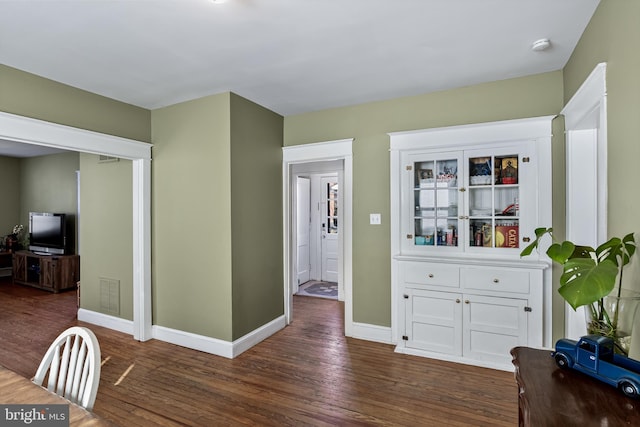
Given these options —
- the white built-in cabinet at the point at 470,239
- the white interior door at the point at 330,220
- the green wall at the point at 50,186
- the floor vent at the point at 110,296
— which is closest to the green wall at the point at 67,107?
the floor vent at the point at 110,296

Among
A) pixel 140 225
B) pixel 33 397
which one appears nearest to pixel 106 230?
pixel 140 225

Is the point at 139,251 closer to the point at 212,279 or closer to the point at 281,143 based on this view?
the point at 212,279

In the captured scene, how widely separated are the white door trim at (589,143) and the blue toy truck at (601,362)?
95 centimetres

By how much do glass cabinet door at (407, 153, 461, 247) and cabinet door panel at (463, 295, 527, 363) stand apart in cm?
60

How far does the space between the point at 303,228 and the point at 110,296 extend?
313cm

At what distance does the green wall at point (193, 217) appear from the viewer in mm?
3188

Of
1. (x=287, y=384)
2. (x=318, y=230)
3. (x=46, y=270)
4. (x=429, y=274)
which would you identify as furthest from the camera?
(x=318, y=230)

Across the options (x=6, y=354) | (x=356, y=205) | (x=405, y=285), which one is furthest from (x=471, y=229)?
(x=6, y=354)

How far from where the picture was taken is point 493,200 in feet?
10.00

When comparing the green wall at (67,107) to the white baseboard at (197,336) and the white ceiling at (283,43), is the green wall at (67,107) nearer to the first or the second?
the white ceiling at (283,43)

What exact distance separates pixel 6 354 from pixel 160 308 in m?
1.35

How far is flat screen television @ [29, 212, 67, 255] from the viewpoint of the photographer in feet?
19.0

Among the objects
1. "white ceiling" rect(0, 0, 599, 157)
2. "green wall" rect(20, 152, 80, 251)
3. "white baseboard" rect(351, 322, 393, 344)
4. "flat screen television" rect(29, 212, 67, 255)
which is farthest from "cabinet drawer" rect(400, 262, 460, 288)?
"green wall" rect(20, 152, 80, 251)

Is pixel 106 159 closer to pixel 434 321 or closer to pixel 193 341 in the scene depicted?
pixel 193 341
